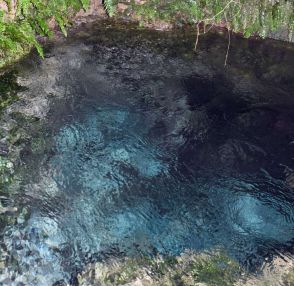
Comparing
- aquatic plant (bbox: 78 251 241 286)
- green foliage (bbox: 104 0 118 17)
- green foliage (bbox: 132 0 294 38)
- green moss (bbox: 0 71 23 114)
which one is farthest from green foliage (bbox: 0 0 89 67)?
aquatic plant (bbox: 78 251 241 286)

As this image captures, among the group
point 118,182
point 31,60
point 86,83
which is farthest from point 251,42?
point 118,182

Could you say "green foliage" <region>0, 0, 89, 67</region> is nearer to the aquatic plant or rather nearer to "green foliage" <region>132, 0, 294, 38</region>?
"green foliage" <region>132, 0, 294, 38</region>

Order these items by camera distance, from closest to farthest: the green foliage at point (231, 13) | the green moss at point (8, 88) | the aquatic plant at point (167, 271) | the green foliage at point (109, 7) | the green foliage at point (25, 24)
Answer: the aquatic plant at point (167, 271) → the green moss at point (8, 88) → the green foliage at point (25, 24) → the green foliage at point (109, 7) → the green foliage at point (231, 13)

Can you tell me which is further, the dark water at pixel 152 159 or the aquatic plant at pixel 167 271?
the dark water at pixel 152 159

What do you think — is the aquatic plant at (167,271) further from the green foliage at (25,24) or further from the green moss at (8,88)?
the green foliage at (25,24)

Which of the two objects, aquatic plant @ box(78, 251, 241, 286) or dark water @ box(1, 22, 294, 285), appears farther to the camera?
dark water @ box(1, 22, 294, 285)

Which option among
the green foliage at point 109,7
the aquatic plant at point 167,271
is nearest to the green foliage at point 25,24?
the green foliage at point 109,7

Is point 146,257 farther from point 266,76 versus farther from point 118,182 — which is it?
point 266,76
